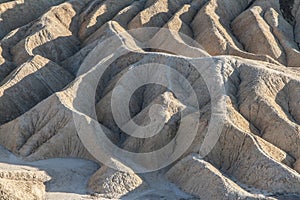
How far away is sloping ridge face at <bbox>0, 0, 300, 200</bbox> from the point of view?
30984mm

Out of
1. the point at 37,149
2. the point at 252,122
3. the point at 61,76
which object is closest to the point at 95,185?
the point at 37,149

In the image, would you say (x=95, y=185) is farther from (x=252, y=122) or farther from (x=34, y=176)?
(x=252, y=122)

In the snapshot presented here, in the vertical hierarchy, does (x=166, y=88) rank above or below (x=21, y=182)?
above

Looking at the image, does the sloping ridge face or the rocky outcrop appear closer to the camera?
the rocky outcrop

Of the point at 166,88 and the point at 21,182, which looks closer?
the point at 21,182

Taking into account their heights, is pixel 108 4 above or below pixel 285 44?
above

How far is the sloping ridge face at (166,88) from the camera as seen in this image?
31.0 meters

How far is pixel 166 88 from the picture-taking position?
36719 mm

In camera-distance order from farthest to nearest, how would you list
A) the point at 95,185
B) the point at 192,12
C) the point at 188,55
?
the point at 192,12 < the point at 188,55 < the point at 95,185

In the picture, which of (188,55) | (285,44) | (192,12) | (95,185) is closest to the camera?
(95,185)

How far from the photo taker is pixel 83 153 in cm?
3472

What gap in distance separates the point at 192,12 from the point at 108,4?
894cm

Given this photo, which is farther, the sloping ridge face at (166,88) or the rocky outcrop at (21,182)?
the sloping ridge face at (166,88)

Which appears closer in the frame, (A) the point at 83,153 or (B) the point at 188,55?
(A) the point at 83,153
